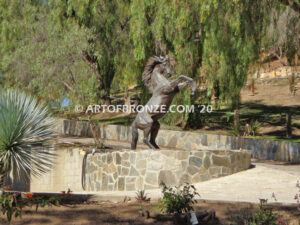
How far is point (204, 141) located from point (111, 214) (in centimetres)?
1441

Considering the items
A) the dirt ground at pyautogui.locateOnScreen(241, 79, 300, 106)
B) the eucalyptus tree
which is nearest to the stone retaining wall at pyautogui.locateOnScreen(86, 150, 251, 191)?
the eucalyptus tree

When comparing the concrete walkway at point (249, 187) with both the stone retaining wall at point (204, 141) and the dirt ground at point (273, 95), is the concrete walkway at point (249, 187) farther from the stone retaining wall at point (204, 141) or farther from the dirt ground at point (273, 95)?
the dirt ground at point (273, 95)

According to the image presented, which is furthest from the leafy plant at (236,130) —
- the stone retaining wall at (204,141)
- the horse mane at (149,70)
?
the horse mane at (149,70)

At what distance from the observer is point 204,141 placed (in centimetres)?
2189

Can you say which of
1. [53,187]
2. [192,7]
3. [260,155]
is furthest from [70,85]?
[260,155]

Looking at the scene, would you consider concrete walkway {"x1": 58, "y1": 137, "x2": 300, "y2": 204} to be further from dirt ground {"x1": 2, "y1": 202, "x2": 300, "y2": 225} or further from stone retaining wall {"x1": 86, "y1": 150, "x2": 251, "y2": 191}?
dirt ground {"x1": 2, "y1": 202, "x2": 300, "y2": 225}

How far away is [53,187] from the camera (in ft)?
56.8

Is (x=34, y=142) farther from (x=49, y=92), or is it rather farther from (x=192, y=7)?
(x=49, y=92)

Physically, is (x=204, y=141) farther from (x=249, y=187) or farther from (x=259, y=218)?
(x=259, y=218)

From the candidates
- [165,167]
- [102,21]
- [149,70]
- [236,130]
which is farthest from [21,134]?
[102,21]

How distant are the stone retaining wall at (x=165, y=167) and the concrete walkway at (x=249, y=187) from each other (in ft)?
1.19

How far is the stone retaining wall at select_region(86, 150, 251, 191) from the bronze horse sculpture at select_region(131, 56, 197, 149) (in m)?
0.69

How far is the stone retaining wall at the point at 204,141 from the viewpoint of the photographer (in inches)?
732

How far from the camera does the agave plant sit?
7.75m
